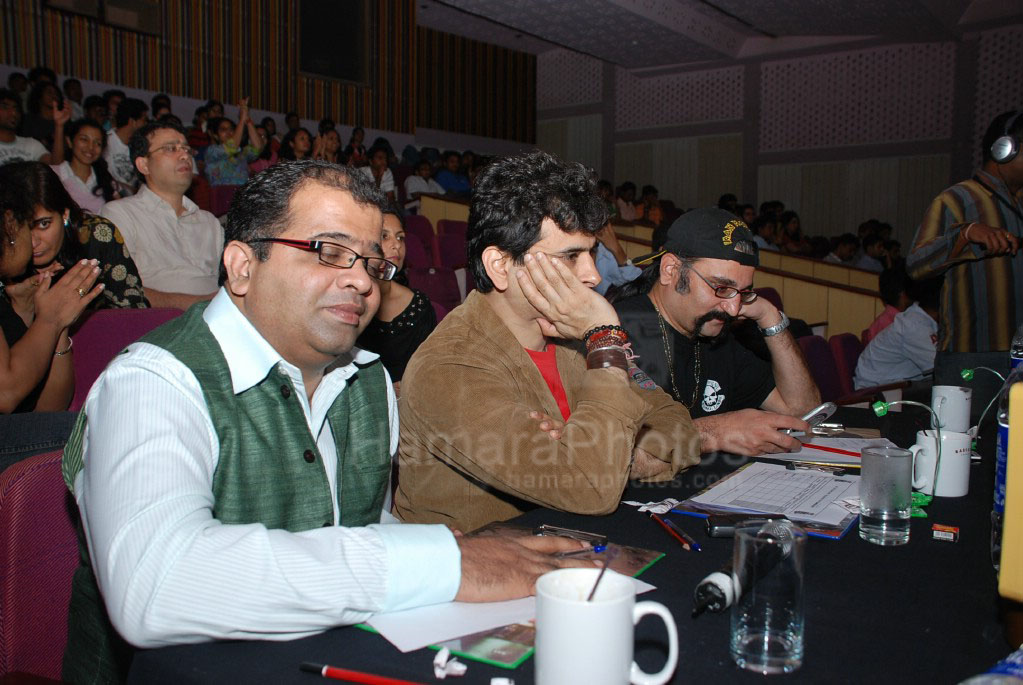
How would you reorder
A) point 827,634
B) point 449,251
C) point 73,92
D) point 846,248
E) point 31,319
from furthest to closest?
point 846,248 < point 73,92 < point 449,251 < point 31,319 < point 827,634

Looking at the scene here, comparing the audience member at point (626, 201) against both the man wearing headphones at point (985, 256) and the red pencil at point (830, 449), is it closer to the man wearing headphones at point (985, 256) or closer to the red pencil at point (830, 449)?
the man wearing headphones at point (985, 256)

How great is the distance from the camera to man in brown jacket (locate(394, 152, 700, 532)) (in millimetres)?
1351

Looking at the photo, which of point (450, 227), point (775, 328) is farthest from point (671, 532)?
point (450, 227)

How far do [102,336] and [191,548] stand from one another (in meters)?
1.68

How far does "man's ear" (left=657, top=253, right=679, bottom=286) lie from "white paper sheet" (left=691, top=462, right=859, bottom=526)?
2.52 ft

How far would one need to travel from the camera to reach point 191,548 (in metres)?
0.89

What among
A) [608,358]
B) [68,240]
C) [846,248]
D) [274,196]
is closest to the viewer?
[274,196]

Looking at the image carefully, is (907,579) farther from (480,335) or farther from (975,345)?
(975,345)

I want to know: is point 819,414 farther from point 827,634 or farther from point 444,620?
point 444,620

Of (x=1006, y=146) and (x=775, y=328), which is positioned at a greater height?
(x=1006, y=146)

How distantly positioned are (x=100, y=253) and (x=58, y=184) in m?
0.35

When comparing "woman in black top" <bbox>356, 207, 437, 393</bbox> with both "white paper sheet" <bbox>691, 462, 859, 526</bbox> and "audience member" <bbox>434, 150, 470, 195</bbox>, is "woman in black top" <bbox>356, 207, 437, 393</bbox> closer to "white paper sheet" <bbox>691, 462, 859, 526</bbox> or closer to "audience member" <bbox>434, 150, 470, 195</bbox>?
"white paper sheet" <bbox>691, 462, 859, 526</bbox>

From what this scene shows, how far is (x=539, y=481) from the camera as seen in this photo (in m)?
1.35

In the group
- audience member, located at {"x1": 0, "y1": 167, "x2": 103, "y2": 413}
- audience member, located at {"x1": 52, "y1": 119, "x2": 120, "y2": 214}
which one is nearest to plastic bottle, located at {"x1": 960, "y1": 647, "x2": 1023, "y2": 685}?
audience member, located at {"x1": 0, "y1": 167, "x2": 103, "y2": 413}
